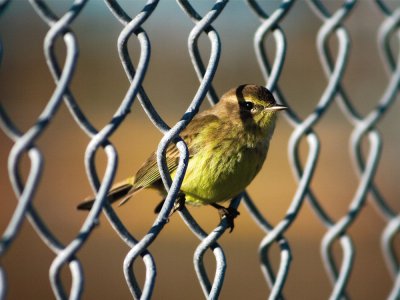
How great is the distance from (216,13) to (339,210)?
614cm

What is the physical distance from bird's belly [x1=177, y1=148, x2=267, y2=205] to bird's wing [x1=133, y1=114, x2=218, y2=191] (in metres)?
0.06

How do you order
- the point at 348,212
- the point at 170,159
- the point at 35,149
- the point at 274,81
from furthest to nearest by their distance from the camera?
the point at 170,159, the point at 348,212, the point at 274,81, the point at 35,149

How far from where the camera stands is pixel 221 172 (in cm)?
212

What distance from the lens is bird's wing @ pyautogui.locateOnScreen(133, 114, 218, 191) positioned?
2.06 meters

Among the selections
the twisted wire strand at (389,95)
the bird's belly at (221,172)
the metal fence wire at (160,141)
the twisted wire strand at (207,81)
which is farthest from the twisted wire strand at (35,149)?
the twisted wire strand at (389,95)

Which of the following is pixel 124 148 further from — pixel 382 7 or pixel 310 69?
pixel 382 7

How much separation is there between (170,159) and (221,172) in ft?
0.54

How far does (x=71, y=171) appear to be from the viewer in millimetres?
9789

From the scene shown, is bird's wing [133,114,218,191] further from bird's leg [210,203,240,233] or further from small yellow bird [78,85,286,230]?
bird's leg [210,203,240,233]

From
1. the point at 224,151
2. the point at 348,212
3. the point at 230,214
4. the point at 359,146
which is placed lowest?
the point at 348,212

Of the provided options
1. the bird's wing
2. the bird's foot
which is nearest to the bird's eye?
the bird's wing

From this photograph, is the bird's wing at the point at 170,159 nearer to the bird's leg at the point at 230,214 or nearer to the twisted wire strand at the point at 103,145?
the bird's leg at the point at 230,214

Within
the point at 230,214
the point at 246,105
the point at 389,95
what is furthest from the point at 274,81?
the point at 246,105

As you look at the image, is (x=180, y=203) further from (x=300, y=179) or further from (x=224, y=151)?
(x=224, y=151)
